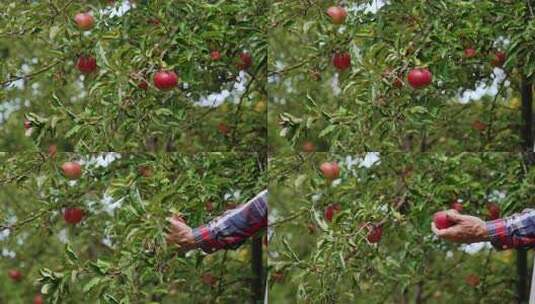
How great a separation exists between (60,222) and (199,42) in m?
0.77

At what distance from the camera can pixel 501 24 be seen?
10.1 feet

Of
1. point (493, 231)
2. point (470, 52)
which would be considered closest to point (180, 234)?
point (493, 231)

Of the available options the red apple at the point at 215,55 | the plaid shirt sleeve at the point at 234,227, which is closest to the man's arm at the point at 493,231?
the plaid shirt sleeve at the point at 234,227

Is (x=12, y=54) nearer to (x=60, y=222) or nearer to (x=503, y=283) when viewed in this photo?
(x=60, y=222)

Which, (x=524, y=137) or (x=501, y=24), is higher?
(x=501, y=24)

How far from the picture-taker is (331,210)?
3148 millimetres

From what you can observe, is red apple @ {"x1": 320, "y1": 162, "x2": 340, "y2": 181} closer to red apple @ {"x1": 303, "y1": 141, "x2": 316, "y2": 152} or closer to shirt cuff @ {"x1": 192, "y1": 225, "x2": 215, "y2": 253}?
red apple @ {"x1": 303, "y1": 141, "x2": 316, "y2": 152}

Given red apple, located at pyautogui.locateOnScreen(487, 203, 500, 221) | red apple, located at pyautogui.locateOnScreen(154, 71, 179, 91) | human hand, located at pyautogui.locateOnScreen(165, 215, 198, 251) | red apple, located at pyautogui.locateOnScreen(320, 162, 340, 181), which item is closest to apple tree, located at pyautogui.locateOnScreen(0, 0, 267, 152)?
red apple, located at pyautogui.locateOnScreen(154, 71, 179, 91)

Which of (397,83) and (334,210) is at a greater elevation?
(397,83)

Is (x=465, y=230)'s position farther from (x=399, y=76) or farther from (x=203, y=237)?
(x=203, y=237)

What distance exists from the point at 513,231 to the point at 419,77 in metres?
0.59

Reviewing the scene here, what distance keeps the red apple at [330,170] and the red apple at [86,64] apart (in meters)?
0.84

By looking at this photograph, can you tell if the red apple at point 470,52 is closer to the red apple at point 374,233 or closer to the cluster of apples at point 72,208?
the red apple at point 374,233

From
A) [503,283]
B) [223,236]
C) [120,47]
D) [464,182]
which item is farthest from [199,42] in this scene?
[503,283]
